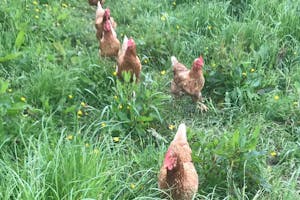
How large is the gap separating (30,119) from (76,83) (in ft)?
2.33

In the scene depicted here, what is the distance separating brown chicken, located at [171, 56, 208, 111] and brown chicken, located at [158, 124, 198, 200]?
3.58 feet

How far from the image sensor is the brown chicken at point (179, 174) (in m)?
2.98

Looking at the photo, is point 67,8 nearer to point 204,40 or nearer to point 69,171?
point 204,40

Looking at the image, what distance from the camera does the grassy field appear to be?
3129 millimetres

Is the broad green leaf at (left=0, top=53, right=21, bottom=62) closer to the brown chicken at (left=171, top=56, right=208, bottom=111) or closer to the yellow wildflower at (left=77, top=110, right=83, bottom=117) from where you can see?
the yellow wildflower at (left=77, top=110, right=83, bottom=117)

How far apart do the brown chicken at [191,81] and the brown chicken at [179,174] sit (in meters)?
1.09

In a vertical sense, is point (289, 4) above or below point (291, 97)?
above

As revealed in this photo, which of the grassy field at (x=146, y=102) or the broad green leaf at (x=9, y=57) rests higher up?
the broad green leaf at (x=9, y=57)

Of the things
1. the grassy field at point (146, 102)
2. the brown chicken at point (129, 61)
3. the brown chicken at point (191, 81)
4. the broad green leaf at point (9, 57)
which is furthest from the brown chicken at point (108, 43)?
the broad green leaf at point (9, 57)

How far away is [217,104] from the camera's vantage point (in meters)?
4.41

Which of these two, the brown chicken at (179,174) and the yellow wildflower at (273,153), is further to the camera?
the yellow wildflower at (273,153)

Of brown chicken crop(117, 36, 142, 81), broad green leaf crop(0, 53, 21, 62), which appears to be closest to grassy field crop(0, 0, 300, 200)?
broad green leaf crop(0, 53, 21, 62)

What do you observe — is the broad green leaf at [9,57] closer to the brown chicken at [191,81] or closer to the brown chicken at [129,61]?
the brown chicken at [129,61]

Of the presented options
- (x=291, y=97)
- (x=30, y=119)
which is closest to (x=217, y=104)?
(x=291, y=97)
